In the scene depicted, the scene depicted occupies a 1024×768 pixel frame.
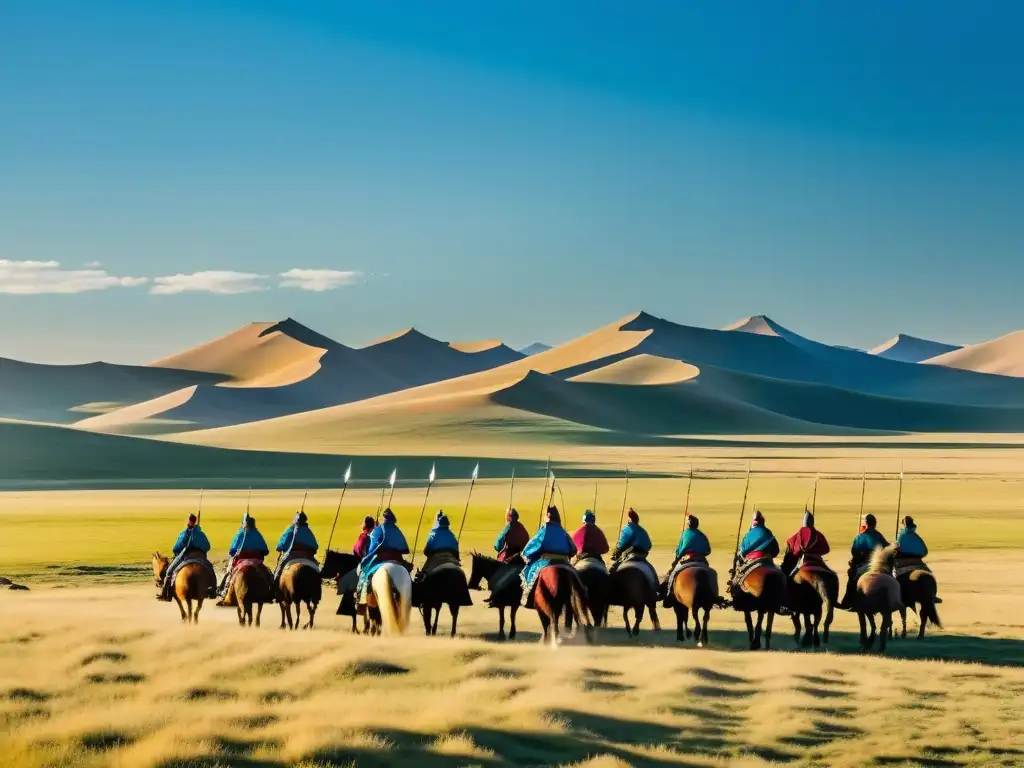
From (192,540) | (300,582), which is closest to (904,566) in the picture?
(300,582)

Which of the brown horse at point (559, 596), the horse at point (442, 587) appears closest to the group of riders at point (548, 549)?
the horse at point (442, 587)

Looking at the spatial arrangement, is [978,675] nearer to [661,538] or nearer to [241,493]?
[661,538]

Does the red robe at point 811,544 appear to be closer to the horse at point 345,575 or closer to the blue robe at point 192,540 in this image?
the horse at point 345,575

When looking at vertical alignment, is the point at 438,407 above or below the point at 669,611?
above

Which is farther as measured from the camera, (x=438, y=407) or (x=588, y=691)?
(x=438, y=407)

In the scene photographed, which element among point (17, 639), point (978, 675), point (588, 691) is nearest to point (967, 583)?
point (978, 675)

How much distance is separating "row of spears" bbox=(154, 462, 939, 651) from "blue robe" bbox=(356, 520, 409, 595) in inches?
2.1

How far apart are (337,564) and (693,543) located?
6049mm

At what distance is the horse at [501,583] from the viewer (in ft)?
67.3

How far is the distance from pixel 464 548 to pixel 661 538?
722 centimetres

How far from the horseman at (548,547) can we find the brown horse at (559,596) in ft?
1.07

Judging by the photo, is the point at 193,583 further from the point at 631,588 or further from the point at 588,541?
the point at 631,588

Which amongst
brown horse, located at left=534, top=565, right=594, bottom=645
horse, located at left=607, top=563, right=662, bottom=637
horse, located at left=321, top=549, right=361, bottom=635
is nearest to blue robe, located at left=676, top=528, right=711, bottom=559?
horse, located at left=607, top=563, right=662, bottom=637

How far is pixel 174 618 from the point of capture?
22312mm
